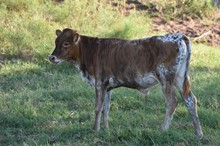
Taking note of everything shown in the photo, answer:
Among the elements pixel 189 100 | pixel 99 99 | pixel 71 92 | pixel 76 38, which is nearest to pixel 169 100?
pixel 189 100

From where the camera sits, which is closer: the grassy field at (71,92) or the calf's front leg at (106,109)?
the grassy field at (71,92)

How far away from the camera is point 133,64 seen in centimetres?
680

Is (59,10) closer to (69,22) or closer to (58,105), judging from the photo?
(69,22)

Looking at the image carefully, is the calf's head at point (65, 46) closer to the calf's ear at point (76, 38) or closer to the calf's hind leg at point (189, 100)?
the calf's ear at point (76, 38)

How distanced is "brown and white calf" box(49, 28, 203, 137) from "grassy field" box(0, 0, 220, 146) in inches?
14.6

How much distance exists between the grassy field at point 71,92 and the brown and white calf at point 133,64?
0.37 meters

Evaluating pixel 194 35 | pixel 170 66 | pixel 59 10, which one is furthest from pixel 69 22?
pixel 170 66

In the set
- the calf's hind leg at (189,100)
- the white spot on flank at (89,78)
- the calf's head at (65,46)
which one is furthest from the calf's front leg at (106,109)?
the calf's hind leg at (189,100)

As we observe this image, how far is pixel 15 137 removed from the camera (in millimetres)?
6758

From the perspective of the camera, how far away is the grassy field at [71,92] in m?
6.45

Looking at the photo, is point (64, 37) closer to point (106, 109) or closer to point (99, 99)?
point (99, 99)

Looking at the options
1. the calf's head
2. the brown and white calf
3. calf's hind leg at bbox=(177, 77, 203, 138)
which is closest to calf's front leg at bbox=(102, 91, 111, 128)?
the brown and white calf

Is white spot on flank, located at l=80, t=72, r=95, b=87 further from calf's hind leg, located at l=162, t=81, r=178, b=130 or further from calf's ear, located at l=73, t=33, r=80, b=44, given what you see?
calf's hind leg, located at l=162, t=81, r=178, b=130

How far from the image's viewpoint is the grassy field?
645 centimetres
